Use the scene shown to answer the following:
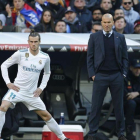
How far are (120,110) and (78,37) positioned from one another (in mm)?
2690

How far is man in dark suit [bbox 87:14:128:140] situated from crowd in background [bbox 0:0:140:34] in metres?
3.30

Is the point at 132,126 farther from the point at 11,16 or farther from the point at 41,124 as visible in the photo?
the point at 11,16

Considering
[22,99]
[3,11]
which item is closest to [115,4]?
[3,11]

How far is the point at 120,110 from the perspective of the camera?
934cm

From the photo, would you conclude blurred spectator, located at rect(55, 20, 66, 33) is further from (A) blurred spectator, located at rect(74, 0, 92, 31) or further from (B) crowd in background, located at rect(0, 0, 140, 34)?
(A) blurred spectator, located at rect(74, 0, 92, 31)

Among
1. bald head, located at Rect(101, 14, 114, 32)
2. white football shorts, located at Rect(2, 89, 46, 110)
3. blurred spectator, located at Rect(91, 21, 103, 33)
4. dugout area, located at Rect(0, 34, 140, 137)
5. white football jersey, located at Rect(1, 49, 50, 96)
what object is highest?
bald head, located at Rect(101, 14, 114, 32)

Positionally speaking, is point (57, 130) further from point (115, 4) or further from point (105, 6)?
point (115, 4)

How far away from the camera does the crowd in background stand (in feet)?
40.9

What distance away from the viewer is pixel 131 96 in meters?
11.7

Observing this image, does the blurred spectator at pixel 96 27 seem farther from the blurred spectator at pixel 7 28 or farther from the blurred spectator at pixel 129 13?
the blurred spectator at pixel 7 28

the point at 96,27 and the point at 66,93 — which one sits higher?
the point at 96,27

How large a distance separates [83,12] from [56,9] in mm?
625

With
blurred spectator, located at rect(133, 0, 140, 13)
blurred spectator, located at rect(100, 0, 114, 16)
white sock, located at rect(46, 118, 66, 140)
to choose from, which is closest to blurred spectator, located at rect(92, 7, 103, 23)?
blurred spectator, located at rect(100, 0, 114, 16)

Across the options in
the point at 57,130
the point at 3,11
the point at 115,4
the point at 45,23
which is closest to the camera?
the point at 57,130
